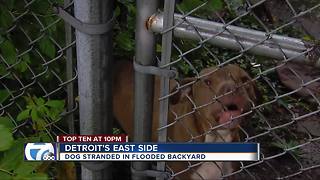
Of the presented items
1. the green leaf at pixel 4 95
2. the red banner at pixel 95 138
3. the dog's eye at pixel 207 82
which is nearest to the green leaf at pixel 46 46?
the green leaf at pixel 4 95

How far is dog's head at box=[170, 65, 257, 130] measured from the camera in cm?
285

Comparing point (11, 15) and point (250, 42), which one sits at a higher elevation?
point (11, 15)

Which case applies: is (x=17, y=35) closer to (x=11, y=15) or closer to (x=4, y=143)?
(x=11, y=15)

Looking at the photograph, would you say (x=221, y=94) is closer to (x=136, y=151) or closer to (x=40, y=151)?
(x=136, y=151)

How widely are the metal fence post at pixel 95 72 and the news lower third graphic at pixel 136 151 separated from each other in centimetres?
6

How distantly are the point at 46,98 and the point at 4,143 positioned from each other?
63 centimetres

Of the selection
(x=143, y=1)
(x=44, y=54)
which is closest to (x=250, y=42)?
(x=143, y=1)

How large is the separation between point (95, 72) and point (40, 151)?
1.35ft

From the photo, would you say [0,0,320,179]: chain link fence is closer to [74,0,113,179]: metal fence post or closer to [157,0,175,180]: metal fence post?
[157,0,175,180]: metal fence post

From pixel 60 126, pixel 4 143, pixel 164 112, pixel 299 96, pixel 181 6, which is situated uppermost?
pixel 299 96

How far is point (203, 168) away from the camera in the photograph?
3.17 m

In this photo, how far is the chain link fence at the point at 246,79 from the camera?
71.3 inches

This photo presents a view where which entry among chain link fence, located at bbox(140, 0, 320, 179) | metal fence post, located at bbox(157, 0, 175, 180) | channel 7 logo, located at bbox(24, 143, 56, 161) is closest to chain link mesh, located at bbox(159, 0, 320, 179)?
chain link fence, located at bbox(140, 0, 320, 179)

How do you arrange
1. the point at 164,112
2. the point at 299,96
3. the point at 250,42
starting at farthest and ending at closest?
1. the point at 299,96
2. the point at 164,112
3. the point at 250,42
